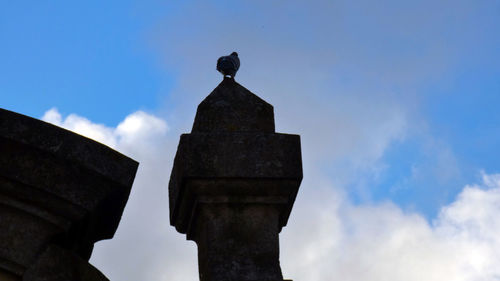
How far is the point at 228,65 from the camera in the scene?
169 inches

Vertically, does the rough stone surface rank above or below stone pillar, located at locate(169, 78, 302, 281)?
below

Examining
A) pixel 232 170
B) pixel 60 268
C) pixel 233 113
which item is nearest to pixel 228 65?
pixel 233 113

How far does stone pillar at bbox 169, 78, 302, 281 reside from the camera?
3549 millimetres

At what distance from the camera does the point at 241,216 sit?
3.67m

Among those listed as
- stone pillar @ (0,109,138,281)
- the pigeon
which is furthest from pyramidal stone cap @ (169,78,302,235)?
the pigeon

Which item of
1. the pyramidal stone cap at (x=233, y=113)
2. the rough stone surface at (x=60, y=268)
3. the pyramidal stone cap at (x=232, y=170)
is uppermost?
the pyramidal stone cap at (x=233, y=113)

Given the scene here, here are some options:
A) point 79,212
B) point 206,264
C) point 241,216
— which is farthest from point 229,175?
point 79,212

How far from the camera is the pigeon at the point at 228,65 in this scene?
4.30 metres

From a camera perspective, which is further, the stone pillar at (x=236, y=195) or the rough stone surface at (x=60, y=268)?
the stone pillar at (x=236, y=195)

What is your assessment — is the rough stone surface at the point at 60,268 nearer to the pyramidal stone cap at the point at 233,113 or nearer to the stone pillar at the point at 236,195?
the stone pillar at the point at 236,195

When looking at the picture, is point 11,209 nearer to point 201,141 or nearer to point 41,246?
point 41,246

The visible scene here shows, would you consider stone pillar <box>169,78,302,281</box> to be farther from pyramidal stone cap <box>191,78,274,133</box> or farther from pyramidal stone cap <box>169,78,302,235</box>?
pyramidal stone cap <box>191,78,274,133</box>

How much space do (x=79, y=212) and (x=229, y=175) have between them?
2.47 feet

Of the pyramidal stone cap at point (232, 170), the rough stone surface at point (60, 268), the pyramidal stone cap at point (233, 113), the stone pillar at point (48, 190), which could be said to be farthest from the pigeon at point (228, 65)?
the rough stone surface at point (60, 268)
